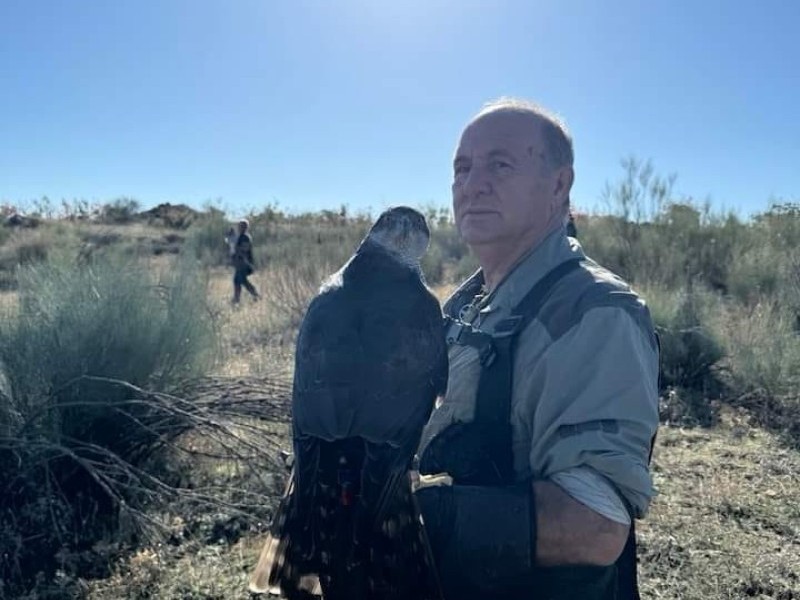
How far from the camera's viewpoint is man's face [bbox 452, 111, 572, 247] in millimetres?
2039

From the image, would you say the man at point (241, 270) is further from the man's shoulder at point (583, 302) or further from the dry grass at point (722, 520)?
the man's shoulder at point (583, 302)

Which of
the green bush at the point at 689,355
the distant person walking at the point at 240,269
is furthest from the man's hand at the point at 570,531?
the distant person walking at the point at 240,269

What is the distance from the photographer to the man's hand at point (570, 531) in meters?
1.60

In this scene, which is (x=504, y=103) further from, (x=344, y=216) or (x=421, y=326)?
(x=344, y=216)

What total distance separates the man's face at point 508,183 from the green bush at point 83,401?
2.40m

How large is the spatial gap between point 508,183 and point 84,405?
3356mm

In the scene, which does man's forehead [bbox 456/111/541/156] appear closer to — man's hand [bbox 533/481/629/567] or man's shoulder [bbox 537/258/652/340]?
man's shoulder [bbox 537/258/652/340]

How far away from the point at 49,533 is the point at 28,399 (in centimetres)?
90

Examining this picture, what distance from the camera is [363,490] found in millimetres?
1734

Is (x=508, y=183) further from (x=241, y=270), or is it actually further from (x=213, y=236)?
→ (x=213, y=236)

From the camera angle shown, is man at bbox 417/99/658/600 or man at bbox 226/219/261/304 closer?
man at bbox 417/99/658/600

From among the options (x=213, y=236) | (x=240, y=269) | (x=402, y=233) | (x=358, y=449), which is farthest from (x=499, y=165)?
(x=213, y=236)

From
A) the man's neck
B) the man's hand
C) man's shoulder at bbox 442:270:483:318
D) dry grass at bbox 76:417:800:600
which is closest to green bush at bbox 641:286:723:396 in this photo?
dry grass at bbox 76:417:800:600

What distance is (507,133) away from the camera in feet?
6.70
